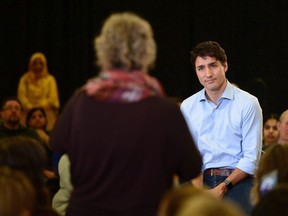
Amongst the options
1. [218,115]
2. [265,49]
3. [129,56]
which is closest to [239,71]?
[265,49]

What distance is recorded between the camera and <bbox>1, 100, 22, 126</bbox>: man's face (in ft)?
24.6

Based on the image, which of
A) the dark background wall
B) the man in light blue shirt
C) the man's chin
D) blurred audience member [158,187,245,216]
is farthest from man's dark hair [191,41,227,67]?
the dark background wall

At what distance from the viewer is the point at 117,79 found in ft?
9.94

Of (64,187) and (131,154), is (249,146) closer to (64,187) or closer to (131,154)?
(64,187)

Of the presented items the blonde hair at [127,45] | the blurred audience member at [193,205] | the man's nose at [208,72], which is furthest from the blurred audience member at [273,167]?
the man's nose at [208,72]

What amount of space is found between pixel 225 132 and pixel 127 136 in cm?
164

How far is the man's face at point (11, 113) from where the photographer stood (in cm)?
749

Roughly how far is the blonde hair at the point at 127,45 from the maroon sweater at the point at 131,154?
0.17m

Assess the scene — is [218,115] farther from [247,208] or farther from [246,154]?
[247,208]

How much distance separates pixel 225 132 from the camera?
14.9 feet

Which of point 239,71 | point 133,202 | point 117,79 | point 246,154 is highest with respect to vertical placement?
point 117,79

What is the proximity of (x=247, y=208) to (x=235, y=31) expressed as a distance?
6.77 metres

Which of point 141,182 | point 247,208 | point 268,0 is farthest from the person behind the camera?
point 268,0

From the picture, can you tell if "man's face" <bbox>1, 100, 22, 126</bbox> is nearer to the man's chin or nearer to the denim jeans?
the man's chin
